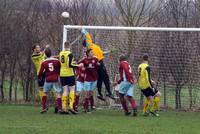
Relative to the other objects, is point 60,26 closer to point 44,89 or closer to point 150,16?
point 150,16

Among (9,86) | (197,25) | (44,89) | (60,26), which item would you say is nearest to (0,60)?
(9,86)

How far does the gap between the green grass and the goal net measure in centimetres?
199

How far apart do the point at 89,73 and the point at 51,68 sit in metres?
1.25

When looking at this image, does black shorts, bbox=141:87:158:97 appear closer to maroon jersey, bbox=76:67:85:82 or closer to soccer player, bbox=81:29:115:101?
soccer player, bbox=81:29:115:101

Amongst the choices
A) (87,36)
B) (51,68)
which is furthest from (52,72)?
(87,36)

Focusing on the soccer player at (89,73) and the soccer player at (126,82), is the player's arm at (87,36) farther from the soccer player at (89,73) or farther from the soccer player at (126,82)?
the soccer player at (126,82)

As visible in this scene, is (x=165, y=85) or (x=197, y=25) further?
(x=197, y=25)

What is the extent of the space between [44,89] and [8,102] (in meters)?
5.56

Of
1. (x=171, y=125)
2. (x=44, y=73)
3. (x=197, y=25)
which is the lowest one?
(x=171, y=125)

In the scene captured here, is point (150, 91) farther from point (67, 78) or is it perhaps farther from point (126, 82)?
point (67, 78)

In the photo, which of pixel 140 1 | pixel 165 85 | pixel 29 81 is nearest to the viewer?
pixel 165 85

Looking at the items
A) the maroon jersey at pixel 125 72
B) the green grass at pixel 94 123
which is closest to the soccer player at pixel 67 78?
the green grass at pixel 94 123

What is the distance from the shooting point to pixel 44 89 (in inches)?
660

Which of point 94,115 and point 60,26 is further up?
point 60,26
